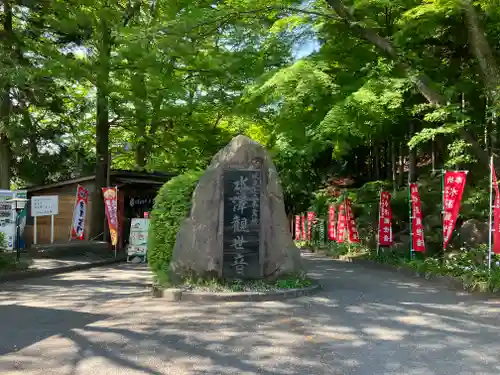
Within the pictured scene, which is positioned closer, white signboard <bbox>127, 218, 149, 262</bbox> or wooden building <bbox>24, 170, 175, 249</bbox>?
white signboard <bbox>127, 218, 149, 262</bbox>

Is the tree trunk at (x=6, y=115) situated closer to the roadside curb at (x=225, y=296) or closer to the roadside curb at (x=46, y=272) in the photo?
the roadside curb at (x=46, y=272)

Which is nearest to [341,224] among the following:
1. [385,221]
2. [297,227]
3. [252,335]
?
[385,221]

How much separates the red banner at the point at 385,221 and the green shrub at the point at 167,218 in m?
8.25

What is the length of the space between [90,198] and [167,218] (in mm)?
11873

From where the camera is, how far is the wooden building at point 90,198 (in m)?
20.2

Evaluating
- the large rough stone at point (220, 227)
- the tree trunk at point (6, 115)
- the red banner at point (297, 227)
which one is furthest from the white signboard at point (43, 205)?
the red banner at point (297, 227)

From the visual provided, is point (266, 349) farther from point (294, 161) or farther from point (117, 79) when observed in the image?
point (294, 161)

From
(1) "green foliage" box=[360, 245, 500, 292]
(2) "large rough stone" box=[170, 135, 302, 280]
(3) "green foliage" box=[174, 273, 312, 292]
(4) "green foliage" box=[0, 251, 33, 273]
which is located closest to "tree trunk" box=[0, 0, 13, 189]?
(4) "green foliage" box=[0, 251, 33, 273]

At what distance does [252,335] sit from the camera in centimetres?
646

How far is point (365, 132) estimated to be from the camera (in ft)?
45.3

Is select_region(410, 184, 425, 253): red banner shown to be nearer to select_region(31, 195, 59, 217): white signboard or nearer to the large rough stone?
the large rough stone

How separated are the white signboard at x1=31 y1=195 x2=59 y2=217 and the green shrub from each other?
7.66m

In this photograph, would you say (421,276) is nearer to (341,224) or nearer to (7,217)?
(341,224)

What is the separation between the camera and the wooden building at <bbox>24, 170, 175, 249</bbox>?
20234mm
